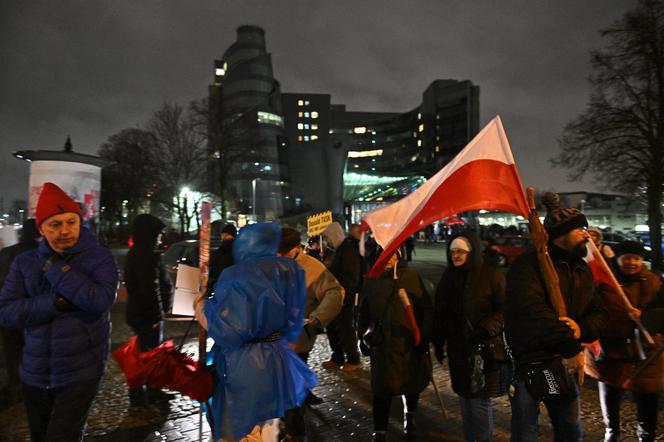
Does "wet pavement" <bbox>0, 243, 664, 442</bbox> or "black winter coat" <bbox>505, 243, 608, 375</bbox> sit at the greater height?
"black winter coat" <bbox>505, 243, 608, 375</bbox>

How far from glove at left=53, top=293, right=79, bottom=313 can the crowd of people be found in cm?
1

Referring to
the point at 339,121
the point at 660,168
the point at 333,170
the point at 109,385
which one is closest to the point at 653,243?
the point at 660,168

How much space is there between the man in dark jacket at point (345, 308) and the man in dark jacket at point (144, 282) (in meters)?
2.63

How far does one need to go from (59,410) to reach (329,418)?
9.00ft

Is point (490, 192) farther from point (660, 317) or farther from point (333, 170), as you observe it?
point (333, 170)

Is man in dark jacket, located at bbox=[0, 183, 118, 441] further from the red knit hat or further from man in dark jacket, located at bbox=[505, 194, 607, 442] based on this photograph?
man in dark jacket, located at bbox=[505, 194, 607, 442]

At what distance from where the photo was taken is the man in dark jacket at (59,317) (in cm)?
279

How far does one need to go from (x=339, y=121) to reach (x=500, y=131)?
149 m

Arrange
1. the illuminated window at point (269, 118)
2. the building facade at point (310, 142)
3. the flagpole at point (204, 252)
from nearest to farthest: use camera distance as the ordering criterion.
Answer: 1. the flagpole at point (204, 252)
2. the building facade at point (310, 142)
3. the illuminated window at point (269, 118)

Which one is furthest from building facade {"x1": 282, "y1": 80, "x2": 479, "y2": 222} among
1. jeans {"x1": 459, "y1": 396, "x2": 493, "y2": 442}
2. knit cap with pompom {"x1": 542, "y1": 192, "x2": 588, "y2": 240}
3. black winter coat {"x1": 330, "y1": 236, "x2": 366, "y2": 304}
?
knit cap with pompom {"x1": 542, "y1": 192, "x2": 588, "y2": 240}

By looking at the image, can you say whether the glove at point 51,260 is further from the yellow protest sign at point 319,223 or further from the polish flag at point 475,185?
the yellow protest sign at point 319,223

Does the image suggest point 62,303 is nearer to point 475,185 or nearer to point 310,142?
point 475,185

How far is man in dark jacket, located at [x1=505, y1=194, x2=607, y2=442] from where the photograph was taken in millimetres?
2641

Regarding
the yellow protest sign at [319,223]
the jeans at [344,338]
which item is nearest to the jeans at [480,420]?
the jeans at [344,338]
